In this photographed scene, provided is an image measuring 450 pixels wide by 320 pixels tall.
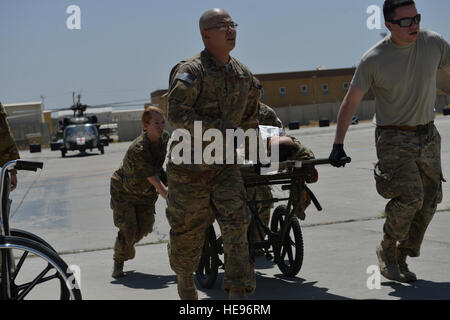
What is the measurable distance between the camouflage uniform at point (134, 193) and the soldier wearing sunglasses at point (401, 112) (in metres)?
1.63

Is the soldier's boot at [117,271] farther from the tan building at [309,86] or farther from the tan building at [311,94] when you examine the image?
the tan building at [309,86]

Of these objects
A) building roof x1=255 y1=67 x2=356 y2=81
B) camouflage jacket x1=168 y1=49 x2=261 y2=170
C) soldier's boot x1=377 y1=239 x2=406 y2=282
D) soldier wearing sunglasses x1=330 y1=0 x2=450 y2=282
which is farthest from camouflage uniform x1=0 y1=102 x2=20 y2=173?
building roof x1=255 y1=67 x2=356 y2=81

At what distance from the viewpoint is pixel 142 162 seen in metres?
5.92

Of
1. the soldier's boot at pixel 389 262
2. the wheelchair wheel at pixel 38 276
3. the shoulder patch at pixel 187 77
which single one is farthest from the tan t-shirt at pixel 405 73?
the wheelchair wheel at pixel 38 276

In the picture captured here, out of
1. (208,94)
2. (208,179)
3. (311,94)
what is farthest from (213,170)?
(311,94)

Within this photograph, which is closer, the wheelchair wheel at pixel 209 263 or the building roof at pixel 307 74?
the wheelchair wheel at pixel 209 263

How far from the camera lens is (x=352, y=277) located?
5.56 m

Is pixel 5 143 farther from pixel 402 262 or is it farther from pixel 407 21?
pixel 402 262

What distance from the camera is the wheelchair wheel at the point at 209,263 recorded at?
18.4 feet

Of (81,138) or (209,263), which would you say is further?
(81,138)

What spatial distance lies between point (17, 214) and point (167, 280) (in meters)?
5.78

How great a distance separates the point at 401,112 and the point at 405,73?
0.29 metres

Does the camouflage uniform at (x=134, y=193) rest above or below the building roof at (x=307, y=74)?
above
